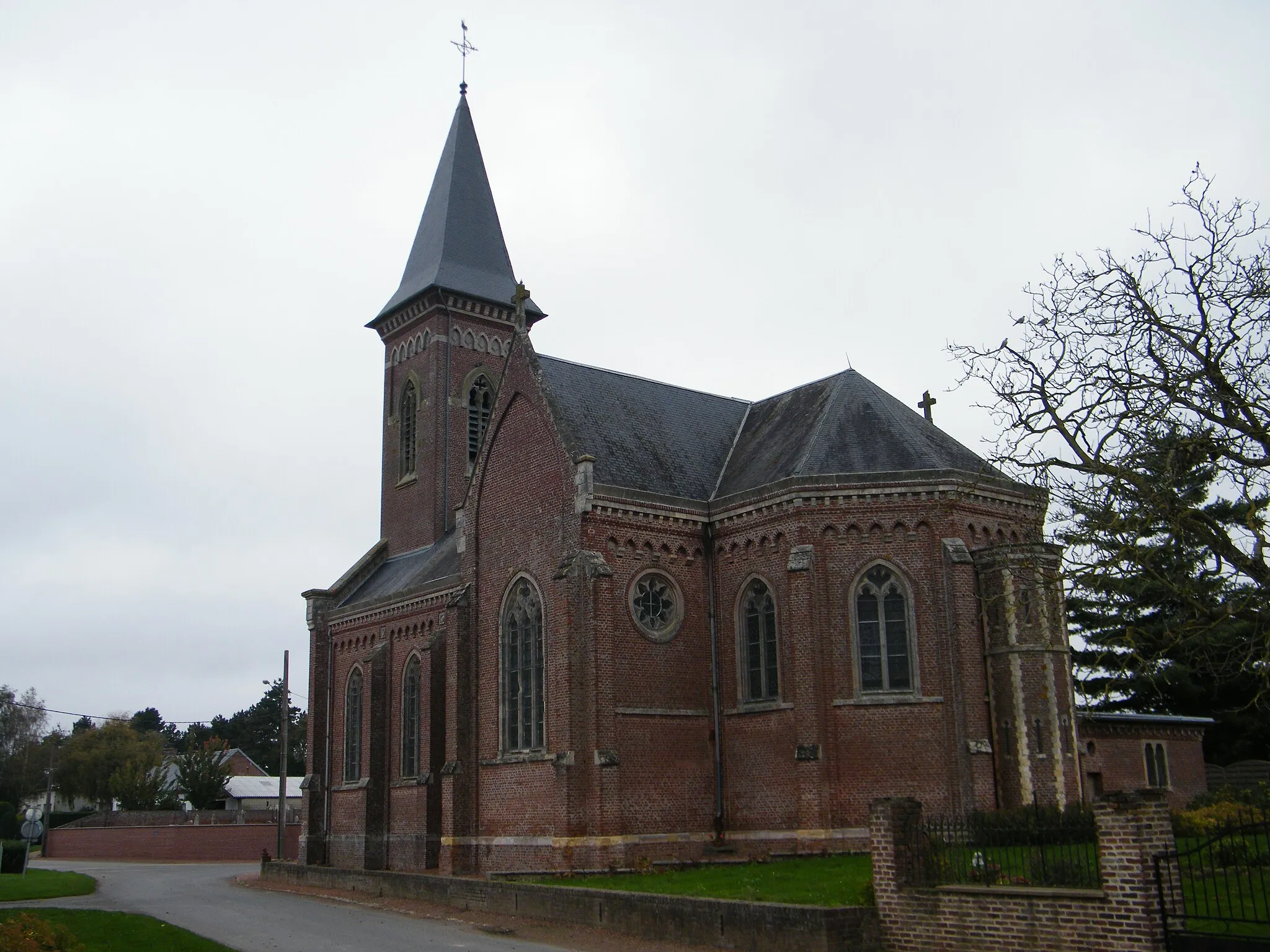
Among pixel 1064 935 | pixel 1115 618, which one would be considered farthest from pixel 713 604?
pixel 1115 618

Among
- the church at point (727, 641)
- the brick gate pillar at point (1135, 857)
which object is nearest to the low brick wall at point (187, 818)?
the church at point (727, 641)

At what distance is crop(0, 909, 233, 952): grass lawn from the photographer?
17562 mm

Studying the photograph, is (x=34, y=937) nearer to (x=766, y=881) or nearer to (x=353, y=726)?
(x=766, y=881)

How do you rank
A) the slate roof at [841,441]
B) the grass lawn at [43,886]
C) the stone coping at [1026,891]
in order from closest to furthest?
the stone coping at [1026,891]
the slate roof at [841,441]
the grass lawn at [43,886]

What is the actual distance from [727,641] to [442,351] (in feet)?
65.4

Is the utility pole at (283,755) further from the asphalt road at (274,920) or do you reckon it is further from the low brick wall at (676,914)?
the low brick wall at (676,914)

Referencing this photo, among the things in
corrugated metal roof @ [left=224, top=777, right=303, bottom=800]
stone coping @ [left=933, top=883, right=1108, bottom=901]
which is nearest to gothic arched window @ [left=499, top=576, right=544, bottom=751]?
stone coping @ [left=933, top=883, right=1108, bottom=901]

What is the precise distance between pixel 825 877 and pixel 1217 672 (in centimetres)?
768

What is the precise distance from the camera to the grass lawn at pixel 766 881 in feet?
59.0

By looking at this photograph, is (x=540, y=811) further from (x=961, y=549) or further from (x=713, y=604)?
(x=961, y=549)

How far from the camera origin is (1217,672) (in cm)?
1728

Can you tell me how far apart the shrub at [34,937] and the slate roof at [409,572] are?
20389 mm

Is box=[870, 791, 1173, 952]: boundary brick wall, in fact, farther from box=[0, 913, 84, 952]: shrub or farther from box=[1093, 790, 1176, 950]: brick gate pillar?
box=[0, 913, 84, 952]: shrub

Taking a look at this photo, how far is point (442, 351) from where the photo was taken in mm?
44000
